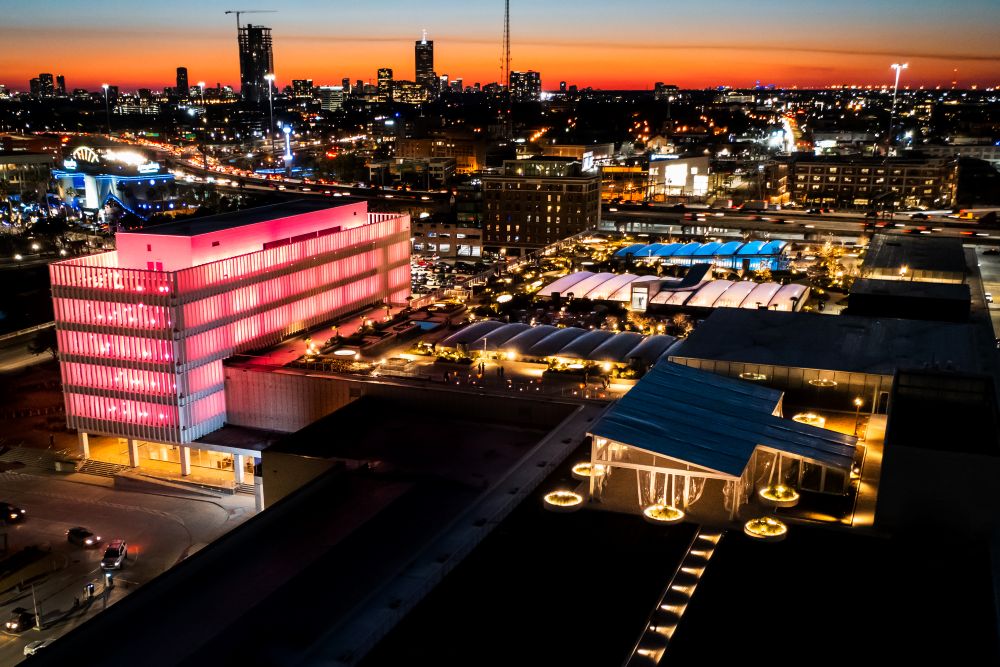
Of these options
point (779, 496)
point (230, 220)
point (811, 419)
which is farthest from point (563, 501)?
point (230, 220)

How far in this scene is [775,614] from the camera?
1141cm

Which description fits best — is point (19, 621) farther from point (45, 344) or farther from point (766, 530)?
point (45, 344)

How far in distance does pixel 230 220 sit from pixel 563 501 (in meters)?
17.9

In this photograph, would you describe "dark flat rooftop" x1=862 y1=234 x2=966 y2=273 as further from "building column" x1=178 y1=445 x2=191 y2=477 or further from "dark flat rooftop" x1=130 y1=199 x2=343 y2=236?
"building column" x1=178 y1=445 x2=191 y2=477

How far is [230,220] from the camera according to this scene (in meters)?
28.5

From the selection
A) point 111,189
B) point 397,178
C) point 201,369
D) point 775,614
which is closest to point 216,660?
point 775,614

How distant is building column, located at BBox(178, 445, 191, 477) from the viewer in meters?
24.9

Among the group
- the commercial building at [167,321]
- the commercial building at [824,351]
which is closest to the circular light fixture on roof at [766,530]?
the commercial building at [824,351]

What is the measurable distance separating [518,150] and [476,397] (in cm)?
6831

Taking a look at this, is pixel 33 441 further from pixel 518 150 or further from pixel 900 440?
pixel 518 150

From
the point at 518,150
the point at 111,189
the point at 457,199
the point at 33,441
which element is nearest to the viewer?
the point at 33,441

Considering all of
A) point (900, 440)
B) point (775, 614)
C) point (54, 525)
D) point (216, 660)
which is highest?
point (900, 440)

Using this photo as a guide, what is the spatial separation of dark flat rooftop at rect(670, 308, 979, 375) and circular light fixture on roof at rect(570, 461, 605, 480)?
5.90m

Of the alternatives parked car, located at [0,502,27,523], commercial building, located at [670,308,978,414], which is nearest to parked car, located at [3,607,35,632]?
parked car, located at [0,502,27,523]
